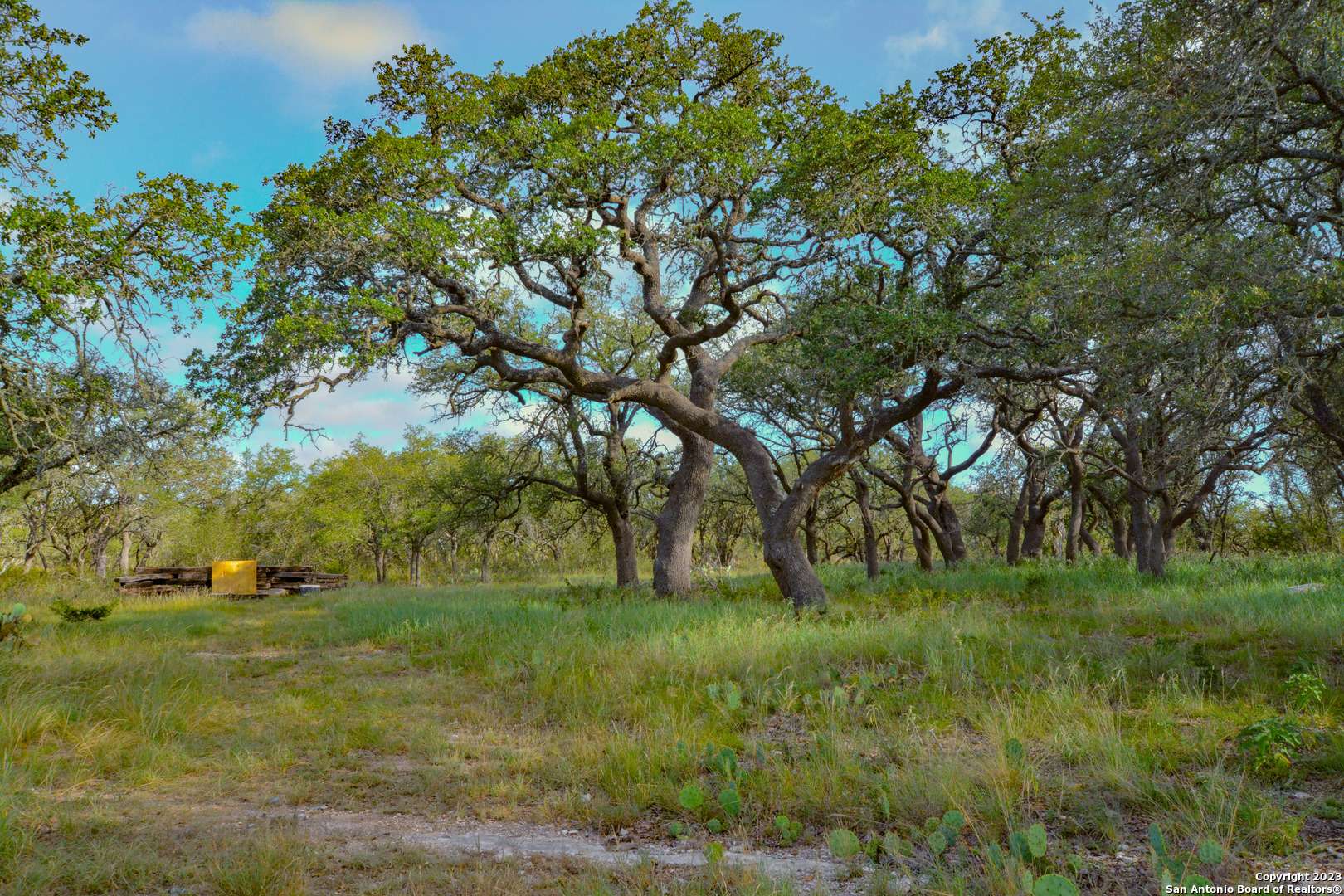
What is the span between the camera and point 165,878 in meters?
3.70

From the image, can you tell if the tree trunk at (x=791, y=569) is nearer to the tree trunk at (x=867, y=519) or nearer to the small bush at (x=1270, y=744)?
the tree trunk at (x=867, y=519)

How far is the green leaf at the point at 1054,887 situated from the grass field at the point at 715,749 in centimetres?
29

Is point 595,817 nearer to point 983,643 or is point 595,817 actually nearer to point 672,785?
point 672,785

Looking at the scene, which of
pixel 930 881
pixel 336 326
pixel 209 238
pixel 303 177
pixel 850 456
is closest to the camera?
pixel 930 881

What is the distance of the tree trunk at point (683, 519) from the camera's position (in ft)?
54.1

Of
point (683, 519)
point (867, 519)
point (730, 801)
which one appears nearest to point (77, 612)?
point (683, 519)

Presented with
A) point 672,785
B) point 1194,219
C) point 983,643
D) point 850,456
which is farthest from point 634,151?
point 672,785

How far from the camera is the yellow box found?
27828 mm

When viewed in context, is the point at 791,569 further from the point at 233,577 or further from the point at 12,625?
the point at 233,577

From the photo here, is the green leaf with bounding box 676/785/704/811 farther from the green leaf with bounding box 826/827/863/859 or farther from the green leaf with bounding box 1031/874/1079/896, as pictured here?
the green leaf with bounding box 1031/874/1079/896

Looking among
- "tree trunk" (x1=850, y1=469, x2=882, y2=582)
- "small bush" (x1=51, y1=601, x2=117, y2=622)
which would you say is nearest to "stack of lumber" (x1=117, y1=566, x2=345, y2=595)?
"small bush" (x1=51, y1=601, x2=117, y2=622)

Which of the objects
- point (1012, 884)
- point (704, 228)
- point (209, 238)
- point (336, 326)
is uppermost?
point (704, 228)

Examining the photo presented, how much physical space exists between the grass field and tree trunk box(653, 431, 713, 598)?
550 cm

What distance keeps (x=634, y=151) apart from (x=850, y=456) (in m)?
6.88
